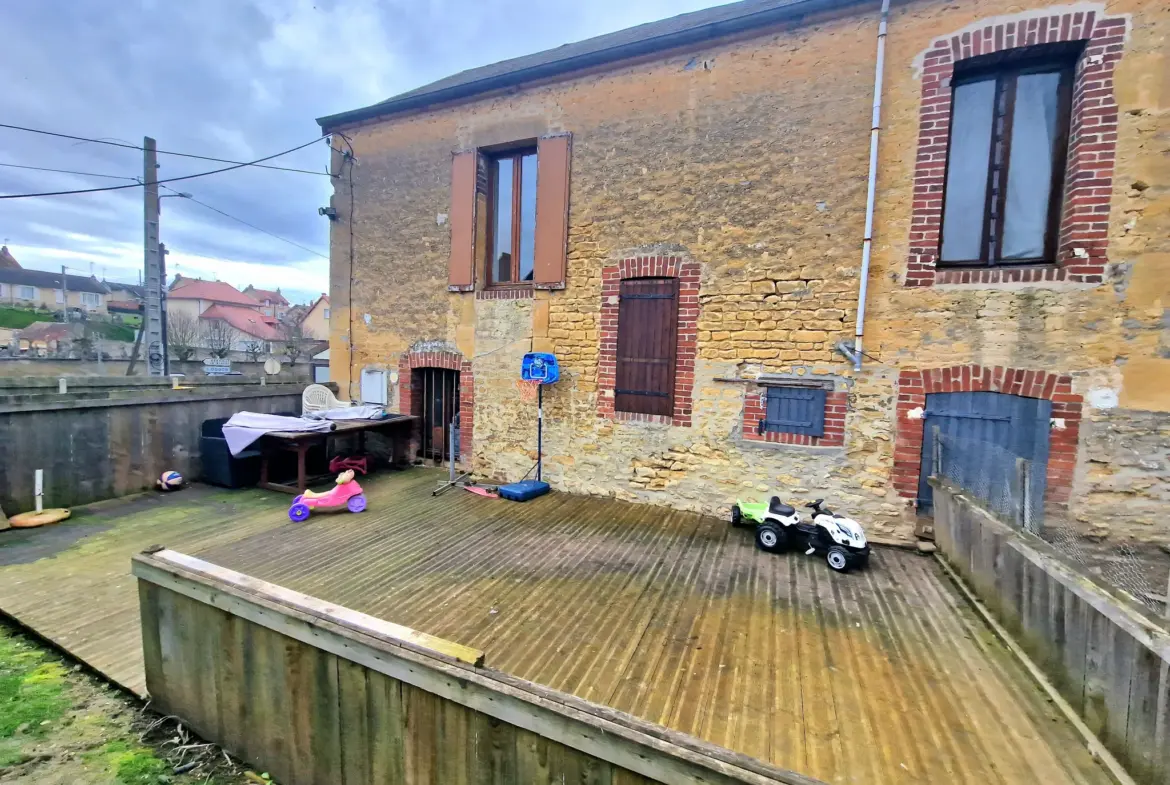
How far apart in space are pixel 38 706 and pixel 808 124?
745 cm

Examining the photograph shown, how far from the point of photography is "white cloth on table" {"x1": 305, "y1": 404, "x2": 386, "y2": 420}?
7.13 meters

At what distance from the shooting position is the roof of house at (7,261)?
2030 inches

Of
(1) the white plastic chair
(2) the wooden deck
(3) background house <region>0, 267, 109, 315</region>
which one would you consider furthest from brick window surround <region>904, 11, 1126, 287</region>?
(3) background house <region>0, 267, 109, 315</region>

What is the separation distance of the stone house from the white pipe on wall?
40 millimetres

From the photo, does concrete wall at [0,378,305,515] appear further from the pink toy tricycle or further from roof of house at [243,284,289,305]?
roof of house at [243,284,289,305]

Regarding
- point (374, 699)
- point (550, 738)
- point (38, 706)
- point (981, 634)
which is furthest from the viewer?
point (981, 634)

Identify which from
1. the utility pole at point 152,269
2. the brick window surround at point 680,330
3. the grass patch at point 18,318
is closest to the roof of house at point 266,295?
the grass patch at point 18,318

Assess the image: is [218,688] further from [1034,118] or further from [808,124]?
[1034,118]

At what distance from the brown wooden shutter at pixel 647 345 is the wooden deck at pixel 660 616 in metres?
1.38

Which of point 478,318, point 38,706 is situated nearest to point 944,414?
point 478,318

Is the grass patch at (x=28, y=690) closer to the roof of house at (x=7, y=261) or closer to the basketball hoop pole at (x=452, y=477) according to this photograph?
the basketball hoop pole at (x=452, y=477)

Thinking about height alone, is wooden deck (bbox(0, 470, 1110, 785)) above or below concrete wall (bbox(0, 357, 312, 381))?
below

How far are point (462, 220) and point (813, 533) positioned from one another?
19.4ft

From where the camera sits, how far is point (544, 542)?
465 centimetres
